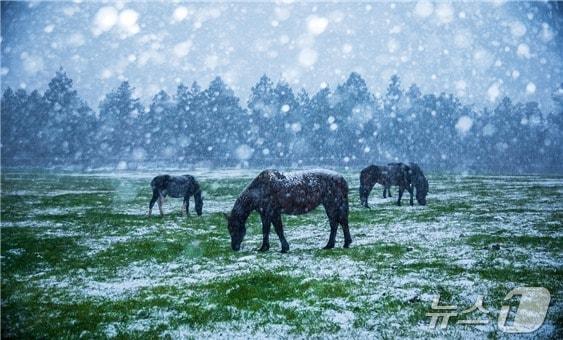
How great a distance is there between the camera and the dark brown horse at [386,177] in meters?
24.9

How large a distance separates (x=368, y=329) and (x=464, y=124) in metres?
121

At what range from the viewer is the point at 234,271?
34.4 ft

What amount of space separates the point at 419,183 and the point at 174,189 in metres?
15.3

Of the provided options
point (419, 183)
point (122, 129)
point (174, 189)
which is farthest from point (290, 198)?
point (122, 129)

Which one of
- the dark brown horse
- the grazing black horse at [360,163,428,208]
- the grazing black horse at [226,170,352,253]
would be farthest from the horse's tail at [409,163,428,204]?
the grazing black horse at [226,170,352,253]

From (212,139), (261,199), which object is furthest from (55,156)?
(261,199)

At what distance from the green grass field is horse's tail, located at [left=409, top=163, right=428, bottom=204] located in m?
5.00

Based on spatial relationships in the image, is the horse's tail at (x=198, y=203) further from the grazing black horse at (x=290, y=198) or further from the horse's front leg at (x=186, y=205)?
the grazing black horse at (x=290, y=198)

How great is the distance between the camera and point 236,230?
13.2 metres

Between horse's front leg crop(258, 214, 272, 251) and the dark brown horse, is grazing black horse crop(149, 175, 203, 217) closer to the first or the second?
horse's front leg crop(258, 214, 272, 251)

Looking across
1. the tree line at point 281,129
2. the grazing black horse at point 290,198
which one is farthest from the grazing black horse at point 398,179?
the tree line at point 281,129

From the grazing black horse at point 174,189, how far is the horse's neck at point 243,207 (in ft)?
28.8

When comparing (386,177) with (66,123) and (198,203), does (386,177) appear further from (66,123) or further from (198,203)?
(66,123)

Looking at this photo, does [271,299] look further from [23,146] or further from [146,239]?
[23,146]
